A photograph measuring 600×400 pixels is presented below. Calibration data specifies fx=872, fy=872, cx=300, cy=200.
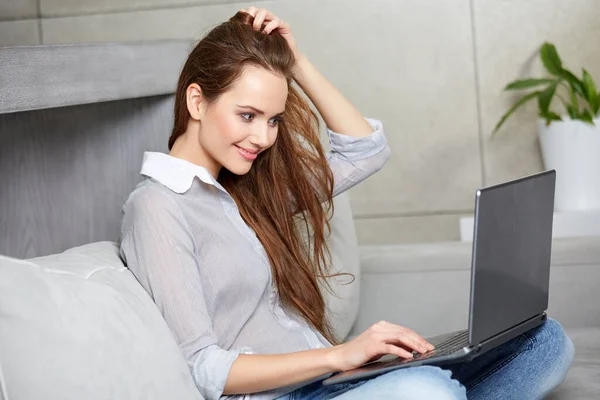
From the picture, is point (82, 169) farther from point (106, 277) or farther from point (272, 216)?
point (106, 277)

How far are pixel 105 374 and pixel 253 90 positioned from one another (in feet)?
1.97

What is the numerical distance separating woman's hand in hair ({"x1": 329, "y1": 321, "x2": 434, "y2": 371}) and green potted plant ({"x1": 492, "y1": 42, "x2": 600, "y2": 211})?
5.47 feet

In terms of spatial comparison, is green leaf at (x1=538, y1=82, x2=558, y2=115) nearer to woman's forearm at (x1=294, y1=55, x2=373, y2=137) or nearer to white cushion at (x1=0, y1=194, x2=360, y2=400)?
woman's forearm at (x1=294, y1=55, x2=373, y2=137)

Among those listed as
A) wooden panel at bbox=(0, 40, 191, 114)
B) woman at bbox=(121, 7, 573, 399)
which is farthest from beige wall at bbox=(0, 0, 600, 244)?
woman at bbox=(121, 7, 573, 399)

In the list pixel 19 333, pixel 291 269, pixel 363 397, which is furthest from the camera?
pixel 291 269

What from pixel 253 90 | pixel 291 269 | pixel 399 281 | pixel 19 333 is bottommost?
→ pixel 399 281

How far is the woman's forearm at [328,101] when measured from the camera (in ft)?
5.85

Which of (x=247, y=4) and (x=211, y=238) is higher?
(x=247, y=4)

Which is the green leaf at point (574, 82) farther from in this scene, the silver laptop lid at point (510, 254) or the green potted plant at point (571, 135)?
the silver laptop lid at point (510, 254)

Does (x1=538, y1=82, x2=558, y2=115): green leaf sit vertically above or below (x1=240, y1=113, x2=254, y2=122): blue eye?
below

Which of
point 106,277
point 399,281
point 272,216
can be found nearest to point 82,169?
point 272,216

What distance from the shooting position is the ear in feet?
5.14

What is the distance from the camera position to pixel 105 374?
3.69 ft

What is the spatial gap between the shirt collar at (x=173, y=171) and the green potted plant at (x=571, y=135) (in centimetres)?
161
